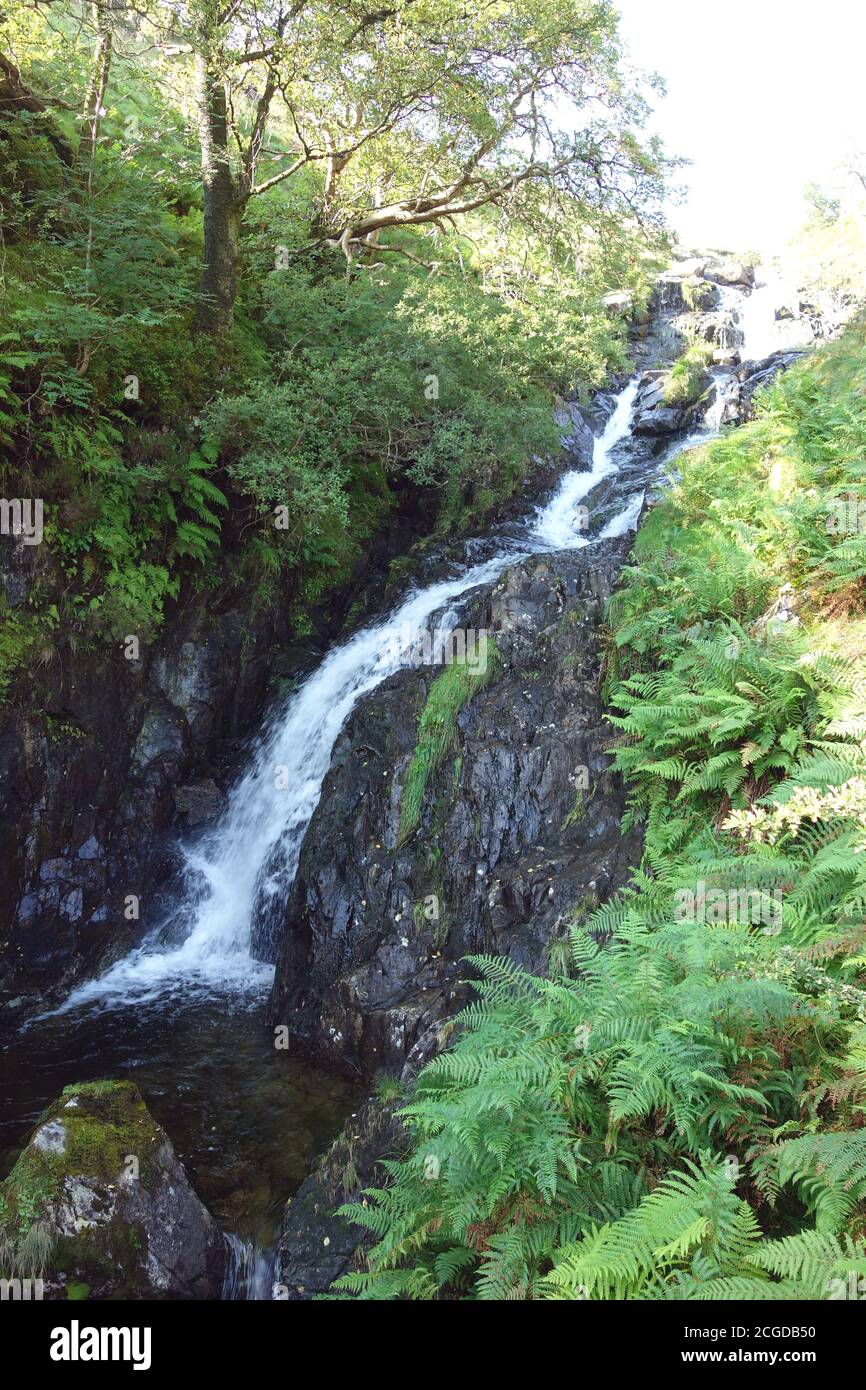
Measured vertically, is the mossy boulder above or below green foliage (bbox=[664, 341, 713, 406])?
below

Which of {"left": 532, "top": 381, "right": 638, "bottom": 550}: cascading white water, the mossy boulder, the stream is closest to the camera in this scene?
the mossy boulder

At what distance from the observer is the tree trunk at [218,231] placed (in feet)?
36.3

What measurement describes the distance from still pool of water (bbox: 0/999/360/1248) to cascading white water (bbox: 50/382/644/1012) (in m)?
0.61

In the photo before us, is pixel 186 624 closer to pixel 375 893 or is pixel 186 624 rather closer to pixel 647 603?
→ pixel 375 893

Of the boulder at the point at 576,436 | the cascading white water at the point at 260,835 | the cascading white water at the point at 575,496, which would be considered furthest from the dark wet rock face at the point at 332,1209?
the boulder at the point at 576,436

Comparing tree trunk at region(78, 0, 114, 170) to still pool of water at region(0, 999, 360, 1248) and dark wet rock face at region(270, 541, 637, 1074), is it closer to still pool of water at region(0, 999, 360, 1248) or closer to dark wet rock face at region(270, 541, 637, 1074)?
dark wet rock face at region(270, 541, 637, 1074)

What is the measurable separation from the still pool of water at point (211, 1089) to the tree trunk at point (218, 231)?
9.48m

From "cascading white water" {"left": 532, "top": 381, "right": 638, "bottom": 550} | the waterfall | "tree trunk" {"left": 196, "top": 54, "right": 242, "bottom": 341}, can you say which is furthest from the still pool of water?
"tree trunk" {"left": 196, "top": 54, "right": 242, "bottom": 341}

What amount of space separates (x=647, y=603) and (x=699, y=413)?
480 inches

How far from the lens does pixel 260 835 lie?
1068cm

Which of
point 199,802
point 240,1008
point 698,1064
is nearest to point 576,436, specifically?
point 199,802

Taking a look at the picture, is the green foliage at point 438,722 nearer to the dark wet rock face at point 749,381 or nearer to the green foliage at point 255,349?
the green foliage at point 255,349

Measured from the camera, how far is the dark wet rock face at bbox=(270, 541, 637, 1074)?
7.53m
